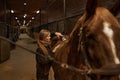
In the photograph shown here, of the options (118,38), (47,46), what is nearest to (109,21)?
(118,38)

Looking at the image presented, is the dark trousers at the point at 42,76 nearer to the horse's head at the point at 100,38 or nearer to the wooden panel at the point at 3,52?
the horse's head at the point at 100,38

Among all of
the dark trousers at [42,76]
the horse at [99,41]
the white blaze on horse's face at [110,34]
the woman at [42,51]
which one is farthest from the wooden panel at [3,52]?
the white blaze on horse's face at [110,34]

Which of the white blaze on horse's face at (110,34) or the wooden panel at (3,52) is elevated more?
the white blaze on horse's face at (110,34)

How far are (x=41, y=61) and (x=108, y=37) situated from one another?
3353 mm

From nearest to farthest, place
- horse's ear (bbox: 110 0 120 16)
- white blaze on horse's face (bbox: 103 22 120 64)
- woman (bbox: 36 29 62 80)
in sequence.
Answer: white blaze on horse's face (bbox: 103 22 120 64) → horse's ear (bbox: 110 0 120 16) → woman (bbox: 36 29 62 80)

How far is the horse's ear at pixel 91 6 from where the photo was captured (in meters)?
2.47

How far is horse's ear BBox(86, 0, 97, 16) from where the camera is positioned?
2.47 metres

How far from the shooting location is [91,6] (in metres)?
2.51

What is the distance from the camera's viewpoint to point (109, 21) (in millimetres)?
2443

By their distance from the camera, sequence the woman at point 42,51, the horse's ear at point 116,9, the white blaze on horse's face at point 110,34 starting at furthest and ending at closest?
the woman at point 42,51 < the horse's ear at point 116,9 < the white blaze on horse's face at point 110,34

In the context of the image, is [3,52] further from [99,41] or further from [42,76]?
[99,41]

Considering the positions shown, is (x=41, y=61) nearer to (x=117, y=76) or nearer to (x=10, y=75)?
(x=117, y=76)

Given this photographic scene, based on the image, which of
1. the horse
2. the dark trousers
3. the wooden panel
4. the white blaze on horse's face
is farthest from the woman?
the wooden panel

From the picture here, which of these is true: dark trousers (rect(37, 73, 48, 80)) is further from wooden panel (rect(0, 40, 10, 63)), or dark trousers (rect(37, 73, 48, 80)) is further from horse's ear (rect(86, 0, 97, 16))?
wooden panel (rect(0, 40, 10, 63))
